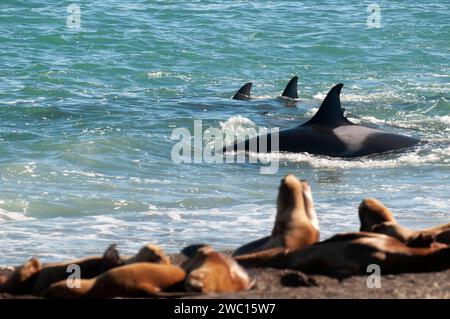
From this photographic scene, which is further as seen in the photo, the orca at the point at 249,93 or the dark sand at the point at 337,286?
the orca at the point at 249,93

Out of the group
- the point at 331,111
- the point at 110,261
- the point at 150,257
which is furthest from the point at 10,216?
the point at 331,111

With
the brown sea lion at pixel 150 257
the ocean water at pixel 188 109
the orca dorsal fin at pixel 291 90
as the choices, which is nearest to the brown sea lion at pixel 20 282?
the brown sea lion at pixel 150 257

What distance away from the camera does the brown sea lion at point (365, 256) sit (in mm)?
6590

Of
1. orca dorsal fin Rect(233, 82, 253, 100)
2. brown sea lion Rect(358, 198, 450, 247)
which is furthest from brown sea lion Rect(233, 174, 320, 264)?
orca dorsal fin Rect(233, 82, 253, 100)

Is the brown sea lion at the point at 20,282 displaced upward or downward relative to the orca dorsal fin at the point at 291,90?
upward

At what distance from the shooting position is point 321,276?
6617 mm

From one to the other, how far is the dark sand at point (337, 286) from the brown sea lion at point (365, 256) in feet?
0.20

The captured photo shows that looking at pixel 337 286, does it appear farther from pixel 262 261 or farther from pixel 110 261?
pixel 110 261

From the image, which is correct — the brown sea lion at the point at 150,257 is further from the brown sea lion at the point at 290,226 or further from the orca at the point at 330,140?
the orca at the point at 330,140

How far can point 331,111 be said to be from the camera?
13.3 metres

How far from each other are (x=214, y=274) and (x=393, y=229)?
4.86 feet

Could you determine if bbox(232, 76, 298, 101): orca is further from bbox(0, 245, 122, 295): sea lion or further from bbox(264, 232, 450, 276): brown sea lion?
bbox(0, 245, 122, 295): sea lion

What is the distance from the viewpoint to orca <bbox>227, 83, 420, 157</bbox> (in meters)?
13.4

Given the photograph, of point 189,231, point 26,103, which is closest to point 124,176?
point 189,231
